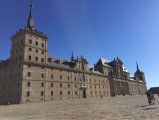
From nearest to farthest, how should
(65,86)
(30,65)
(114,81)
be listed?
(30,65) < (65,86) < (114,81)

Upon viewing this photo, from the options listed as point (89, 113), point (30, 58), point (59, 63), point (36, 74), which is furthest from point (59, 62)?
point (89, 113)

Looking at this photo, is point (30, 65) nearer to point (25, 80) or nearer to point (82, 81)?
point (25, 80)

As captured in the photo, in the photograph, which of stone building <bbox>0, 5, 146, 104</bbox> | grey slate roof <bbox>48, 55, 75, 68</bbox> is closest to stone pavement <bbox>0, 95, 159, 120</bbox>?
stone building <bbox>0, 5, 146, 104</bbox>

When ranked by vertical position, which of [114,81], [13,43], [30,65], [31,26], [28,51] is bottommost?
[114,81]

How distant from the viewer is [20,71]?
38.0m

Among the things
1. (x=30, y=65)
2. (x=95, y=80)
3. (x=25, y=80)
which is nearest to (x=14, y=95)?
(x=25, y=80)

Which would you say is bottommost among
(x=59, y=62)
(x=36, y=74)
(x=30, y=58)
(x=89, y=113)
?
(x=89, y=113)

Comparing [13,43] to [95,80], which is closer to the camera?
[13,43]

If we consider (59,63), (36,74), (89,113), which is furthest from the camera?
(59,63)

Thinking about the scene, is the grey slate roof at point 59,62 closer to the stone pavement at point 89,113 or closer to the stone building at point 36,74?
the stone building at point 36,74

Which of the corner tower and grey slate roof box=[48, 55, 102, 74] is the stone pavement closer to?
the corner tower

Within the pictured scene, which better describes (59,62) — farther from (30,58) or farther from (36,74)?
(30,58)

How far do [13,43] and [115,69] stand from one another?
67629 millimetres

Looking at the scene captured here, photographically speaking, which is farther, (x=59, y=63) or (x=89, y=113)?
(x=59, y=63)
